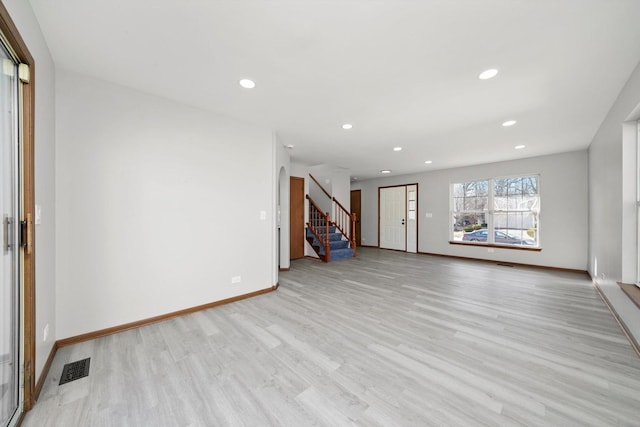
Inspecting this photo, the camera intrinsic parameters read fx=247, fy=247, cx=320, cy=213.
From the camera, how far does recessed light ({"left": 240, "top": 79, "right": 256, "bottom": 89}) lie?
96.3 inches

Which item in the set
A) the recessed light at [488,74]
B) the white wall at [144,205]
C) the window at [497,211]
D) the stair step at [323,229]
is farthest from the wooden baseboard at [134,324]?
the window at [497,211]

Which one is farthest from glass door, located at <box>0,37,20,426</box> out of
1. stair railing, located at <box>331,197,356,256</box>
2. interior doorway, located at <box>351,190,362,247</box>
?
interior doorway, located at <box>351,190,362,247</box>

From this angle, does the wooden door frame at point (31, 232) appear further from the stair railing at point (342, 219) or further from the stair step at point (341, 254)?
the stair railing at point (342, 219)

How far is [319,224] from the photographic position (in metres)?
7.30

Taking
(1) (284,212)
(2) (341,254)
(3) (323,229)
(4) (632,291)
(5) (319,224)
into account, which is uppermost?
(1) (284,212)

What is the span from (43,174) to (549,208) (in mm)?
7959

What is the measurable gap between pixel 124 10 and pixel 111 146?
1.39 meters

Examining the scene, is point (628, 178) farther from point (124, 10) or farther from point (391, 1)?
point (124, 10)

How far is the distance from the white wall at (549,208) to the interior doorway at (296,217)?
3907mm

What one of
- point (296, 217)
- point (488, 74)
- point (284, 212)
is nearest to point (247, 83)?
point (488, 74)

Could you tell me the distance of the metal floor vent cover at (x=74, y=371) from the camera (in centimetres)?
184

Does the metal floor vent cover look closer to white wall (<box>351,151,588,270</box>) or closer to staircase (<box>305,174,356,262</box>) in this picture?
staircase (<box>305,174,356,262</box>)

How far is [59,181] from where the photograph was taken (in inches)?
88.4

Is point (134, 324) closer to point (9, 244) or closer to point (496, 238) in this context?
point (9, 244)
